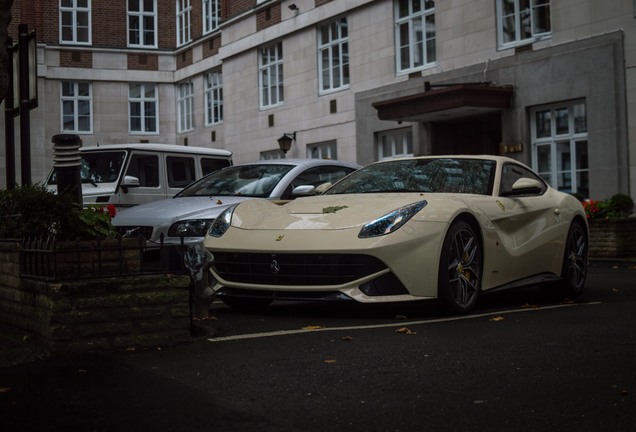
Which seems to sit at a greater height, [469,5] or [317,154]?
[469,5]

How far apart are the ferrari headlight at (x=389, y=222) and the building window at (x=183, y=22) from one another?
3448 cm

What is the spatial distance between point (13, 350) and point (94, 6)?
37.9 m

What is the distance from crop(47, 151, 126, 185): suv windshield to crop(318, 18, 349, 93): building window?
1403cm

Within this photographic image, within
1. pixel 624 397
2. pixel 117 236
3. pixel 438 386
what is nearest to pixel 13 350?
pixel 117 236

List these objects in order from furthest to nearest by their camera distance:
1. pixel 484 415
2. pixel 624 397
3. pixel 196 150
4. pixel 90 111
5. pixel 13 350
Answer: pixel 90 111, pixel 196 150, pixel 13 350, pixel 624 397, pixel 484 415

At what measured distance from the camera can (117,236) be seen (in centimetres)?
607

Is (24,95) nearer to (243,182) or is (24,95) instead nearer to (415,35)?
(243,182)

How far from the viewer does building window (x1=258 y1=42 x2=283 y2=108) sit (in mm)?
31875

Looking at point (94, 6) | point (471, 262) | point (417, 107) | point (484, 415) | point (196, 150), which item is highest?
point (94, 6)

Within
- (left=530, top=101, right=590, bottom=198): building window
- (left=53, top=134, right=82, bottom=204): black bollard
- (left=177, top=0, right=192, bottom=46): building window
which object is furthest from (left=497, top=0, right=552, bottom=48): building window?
(left=177, top=0, right=192, bottom=46): building window

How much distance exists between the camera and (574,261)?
916 cm

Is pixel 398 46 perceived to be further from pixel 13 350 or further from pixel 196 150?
pixel 13 350

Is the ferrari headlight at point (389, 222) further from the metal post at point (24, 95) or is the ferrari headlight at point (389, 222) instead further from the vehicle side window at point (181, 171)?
the vehicle side window at point (181, 171)

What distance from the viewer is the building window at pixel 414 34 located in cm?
2416
